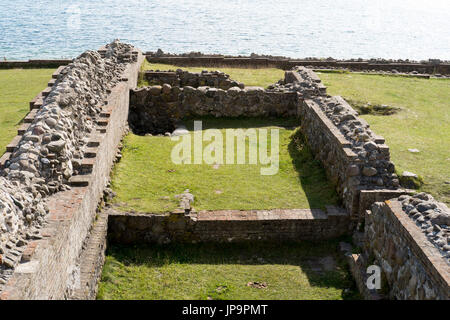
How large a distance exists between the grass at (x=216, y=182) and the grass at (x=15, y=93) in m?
3.19

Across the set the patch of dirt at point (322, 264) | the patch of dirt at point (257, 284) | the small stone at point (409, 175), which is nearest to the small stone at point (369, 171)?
the small stone at point (409, 175)

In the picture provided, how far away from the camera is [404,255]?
230 inches

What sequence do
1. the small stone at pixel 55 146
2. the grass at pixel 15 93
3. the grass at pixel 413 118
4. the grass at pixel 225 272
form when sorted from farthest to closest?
the grass at pixel 15 93
the grass at pixel 413 118
the small stone at pixel 55 146
the grass at pixel 225 272

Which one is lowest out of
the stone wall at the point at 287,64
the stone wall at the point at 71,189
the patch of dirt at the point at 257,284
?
the patch of dirt at the point at 257,284

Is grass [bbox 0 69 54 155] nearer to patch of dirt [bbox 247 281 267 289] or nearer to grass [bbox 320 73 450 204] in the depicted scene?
patch of dirt [bbox 247 281 267 289]

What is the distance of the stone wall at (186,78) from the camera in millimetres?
14711

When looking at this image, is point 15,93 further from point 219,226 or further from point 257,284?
point 257,284

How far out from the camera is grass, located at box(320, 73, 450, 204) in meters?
9.27

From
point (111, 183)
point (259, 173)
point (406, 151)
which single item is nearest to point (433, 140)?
point (406, 151)

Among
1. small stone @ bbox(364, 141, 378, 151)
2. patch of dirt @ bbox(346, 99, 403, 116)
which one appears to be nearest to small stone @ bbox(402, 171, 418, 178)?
small stone @ bbox(364, 141, 378, 151)

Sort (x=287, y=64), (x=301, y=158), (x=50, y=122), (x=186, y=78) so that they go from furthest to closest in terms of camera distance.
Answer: (x=287, y=64), (x=186, y=78), (x=301, y=158), (x=50, y=122)

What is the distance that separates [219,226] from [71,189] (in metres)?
2.44

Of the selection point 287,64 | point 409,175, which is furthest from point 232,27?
point 409,175

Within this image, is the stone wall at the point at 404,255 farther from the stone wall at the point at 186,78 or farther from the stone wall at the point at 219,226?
the stone wall at the point at 186,78
